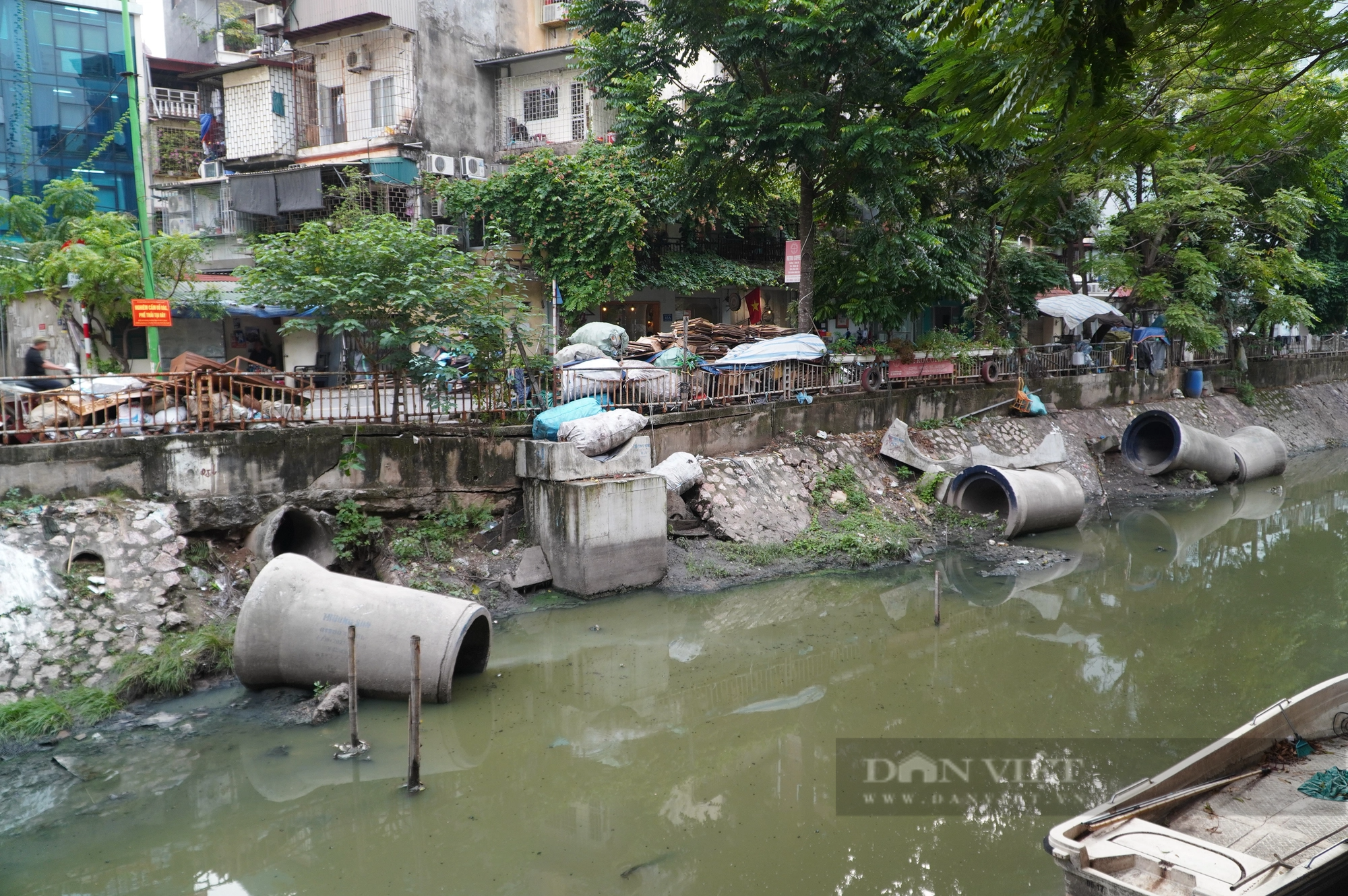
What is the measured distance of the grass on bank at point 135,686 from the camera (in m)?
7.92

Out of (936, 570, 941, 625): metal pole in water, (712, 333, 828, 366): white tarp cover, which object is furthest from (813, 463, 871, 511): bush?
(936, 570, 941, 625): metal pole in water

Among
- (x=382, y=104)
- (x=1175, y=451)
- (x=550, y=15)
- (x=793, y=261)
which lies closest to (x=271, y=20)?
(x=382, y=104)

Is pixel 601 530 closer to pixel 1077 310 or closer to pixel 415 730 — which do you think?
pixel 415 730

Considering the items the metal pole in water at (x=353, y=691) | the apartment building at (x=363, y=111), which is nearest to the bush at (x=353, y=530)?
the metal pole in water at (x=353, y=691)

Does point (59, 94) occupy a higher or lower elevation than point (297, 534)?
higher

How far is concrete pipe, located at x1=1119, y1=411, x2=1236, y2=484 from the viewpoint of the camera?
1966 centimetres

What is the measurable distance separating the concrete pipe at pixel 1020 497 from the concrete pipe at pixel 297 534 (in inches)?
407

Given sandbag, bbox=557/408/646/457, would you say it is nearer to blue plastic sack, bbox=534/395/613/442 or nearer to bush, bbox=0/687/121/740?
blue plastic sack, bbox=534/395/613/442

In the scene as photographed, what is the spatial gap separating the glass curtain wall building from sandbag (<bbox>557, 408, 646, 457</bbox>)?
1685 cm

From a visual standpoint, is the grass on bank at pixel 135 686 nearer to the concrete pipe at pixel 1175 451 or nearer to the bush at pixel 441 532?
the bush at pixel 441 532

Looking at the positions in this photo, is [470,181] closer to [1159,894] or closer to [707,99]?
[707,99]

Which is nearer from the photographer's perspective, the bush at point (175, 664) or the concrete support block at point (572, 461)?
the bush at point (175, 664)

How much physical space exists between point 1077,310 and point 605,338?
48.2ft

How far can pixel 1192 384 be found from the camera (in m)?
25.7
